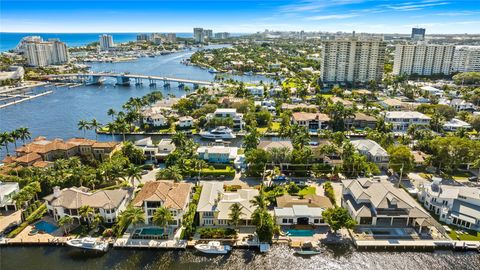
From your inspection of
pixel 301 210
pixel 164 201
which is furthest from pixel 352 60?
pixel 164 201

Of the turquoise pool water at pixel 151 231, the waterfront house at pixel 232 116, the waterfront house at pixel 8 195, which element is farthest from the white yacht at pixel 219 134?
the waterfront house at pixel 8 195

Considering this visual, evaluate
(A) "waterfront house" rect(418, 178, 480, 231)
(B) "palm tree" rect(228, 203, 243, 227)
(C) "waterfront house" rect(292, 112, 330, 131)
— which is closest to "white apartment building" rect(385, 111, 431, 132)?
(C) "waterfront house" rect(292, 112, 330, 131)

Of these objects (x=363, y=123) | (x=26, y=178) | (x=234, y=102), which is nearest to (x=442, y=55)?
(x=363, y=123)

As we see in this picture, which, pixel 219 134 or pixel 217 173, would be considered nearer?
pixel 217 173

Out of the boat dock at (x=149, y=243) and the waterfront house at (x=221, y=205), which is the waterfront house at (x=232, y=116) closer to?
the waterfront house at (x=221, y=205)

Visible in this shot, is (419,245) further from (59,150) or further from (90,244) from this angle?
(59,150)

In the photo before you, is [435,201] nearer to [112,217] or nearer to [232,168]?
[232,168]
